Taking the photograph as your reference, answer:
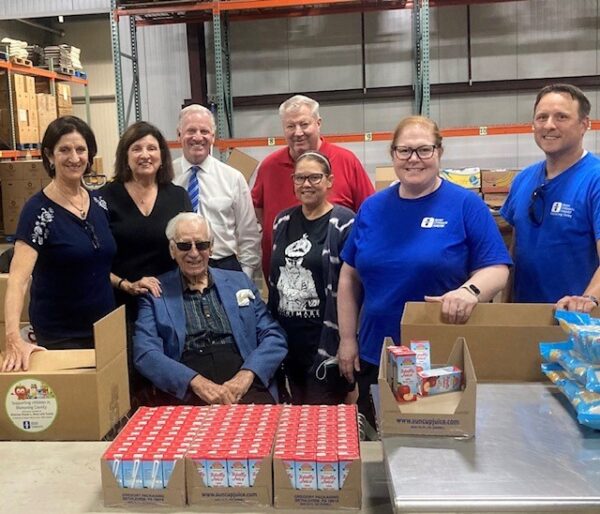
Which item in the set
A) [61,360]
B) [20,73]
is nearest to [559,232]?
[61,360]

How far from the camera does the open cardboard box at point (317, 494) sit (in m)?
1.28

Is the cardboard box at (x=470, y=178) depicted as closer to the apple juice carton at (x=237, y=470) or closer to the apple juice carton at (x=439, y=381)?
the apple juice carton at (x=439, y=381)

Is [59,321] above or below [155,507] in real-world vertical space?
above

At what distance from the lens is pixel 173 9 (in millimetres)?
5305

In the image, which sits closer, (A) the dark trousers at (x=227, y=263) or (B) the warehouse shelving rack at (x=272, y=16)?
(A) the dark trousers at (x=227, y=263)

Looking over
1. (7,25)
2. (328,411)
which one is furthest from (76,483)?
(7,25)

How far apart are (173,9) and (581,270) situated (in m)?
4.26

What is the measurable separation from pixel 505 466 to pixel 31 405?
3.97ft

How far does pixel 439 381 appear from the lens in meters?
1.49

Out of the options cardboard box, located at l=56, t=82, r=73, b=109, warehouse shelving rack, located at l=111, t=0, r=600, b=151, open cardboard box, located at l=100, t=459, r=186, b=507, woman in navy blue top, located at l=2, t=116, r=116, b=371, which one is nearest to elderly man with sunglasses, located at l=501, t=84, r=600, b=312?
open cardboard box, located at l=100, t=459, r=186, b=507

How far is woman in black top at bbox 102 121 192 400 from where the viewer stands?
252 cm

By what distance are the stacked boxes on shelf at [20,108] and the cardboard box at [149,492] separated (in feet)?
22.3

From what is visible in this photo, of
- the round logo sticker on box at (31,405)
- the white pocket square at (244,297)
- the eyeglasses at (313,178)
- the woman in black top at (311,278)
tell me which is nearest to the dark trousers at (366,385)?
the woman in black top at (311,278)

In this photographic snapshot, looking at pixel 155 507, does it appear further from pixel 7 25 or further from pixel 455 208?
pixel 7 25
